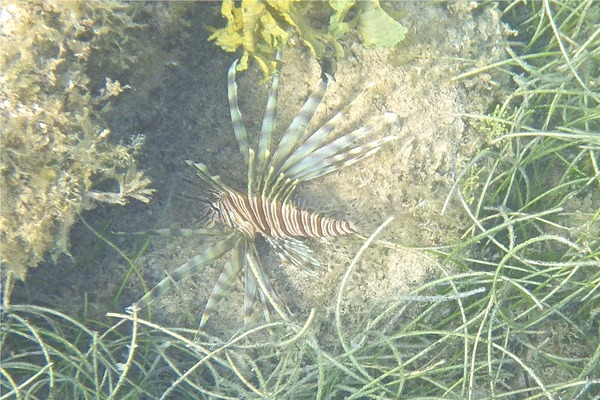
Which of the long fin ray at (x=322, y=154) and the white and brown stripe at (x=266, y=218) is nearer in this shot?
the white and brown stripe at (x=266, y=218)

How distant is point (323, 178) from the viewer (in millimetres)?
2689

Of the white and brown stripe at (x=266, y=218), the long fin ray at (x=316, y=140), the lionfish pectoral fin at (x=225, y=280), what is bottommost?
A: the lionfish pectoral fin at (x=225, y=280)

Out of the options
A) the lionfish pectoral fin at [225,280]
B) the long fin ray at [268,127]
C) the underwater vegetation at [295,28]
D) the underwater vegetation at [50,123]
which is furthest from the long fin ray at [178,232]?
the underwater vegetation at [295,28]

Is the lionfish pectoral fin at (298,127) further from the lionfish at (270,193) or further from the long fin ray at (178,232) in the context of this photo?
the long fin ray at (178,232)

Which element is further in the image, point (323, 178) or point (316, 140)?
point (323, 178)

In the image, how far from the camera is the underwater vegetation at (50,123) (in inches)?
72.9

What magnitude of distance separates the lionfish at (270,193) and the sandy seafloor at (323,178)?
0.12 meters

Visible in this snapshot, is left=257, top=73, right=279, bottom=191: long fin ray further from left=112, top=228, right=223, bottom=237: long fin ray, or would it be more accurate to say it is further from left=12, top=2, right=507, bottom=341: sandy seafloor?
left=112, top=228, right=223, bottom=237: long fin ray

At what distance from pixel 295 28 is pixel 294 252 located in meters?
1.30

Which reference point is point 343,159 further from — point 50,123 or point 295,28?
point 50,123

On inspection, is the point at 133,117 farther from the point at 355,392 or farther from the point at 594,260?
the point at 594,260

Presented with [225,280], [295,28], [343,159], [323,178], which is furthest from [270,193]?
[295,28]

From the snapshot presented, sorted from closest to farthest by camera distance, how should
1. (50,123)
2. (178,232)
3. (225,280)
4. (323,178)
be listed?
(50,123) < (178,232) < (225,280) < (323,178)

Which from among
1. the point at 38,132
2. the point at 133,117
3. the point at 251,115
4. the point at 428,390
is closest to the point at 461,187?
the point at 428,390
